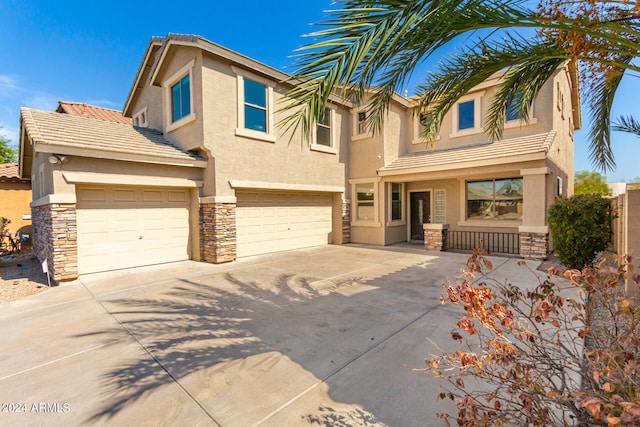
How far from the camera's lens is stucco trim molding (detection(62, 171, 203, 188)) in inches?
305

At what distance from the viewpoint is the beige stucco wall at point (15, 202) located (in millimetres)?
15125

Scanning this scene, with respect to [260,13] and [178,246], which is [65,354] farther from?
[260,13]

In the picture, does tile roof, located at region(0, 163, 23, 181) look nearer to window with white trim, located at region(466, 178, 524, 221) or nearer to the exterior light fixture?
the exterior light fixture

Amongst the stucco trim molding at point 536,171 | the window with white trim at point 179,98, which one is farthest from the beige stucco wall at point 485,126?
the window with white trim at point 179,98

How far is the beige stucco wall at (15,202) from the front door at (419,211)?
64.6ft

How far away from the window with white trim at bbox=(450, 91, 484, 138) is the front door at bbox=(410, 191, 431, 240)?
2.91m

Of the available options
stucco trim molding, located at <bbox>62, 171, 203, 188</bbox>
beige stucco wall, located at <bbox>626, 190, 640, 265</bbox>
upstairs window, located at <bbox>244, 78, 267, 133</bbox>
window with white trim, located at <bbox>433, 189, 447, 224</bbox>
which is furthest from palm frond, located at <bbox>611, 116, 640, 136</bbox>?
stucco trim molding, located at <bbox>62, 171, 203, 188</bbox>

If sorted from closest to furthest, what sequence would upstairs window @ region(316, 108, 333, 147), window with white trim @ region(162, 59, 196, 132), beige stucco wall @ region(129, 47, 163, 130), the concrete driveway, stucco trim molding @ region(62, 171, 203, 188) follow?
the concrete driveway, stucco trim molding @ region(62, 171, 203, 188), window with white trim @ region(162, 59, 196, 132), beige stucco wall @ region(129, 47, 163, 130), upstairs window @ region(316, 108, 333, 147)

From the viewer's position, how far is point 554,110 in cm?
1066

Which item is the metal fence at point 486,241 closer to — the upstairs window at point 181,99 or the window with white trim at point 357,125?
the window with white trim at point 357,125

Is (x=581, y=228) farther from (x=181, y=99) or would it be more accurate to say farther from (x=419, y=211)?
(x=181, y=99)

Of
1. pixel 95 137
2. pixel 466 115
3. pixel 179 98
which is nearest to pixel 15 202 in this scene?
pixel 95 137

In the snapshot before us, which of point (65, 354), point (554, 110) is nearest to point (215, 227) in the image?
point (65, 354)

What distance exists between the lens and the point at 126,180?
8516 millimetres
